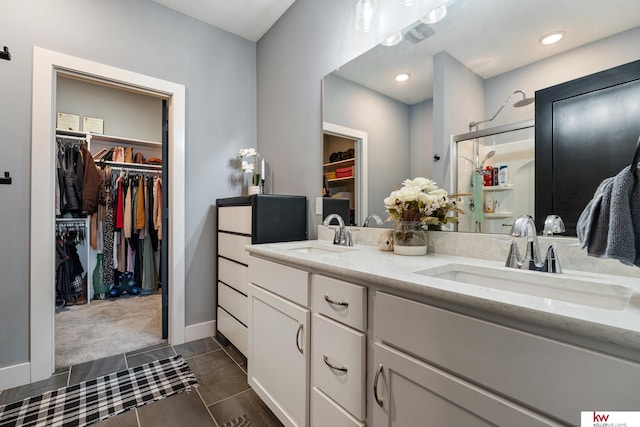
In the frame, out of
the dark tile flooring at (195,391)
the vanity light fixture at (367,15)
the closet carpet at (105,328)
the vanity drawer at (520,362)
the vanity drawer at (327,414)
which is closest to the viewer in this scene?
the vanity drawer at (520,362)

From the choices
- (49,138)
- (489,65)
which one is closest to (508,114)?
(489,65)

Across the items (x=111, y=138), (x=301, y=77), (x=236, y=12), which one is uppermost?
(x=236, y=12)

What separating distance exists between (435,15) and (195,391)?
239 cm

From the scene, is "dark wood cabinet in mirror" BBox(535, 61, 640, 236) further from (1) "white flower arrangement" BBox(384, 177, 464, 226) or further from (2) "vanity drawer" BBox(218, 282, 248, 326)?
(2) "vanity drawer" BBox(218, 282, 248, 326)

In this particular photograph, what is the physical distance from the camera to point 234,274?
212cm

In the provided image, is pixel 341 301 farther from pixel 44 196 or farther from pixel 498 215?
pixel 44 196

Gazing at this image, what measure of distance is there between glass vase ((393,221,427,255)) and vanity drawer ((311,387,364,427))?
67 centimetres

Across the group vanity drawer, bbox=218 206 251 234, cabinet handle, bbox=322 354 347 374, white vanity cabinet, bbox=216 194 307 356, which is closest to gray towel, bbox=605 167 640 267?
cabinet handle, bbox=322 354 347 374

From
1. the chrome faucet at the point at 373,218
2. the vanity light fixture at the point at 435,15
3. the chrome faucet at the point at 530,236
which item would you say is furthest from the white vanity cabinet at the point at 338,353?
the vanity light fixture at the point at 435,15

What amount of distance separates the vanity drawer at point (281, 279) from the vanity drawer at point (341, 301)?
2.5 inches

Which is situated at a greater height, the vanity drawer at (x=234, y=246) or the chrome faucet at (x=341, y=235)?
the chrome faucet at (x=341, y=235)

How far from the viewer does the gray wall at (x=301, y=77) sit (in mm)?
1812

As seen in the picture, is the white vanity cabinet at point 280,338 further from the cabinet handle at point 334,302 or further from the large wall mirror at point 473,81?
the large wall mirror at point 473,81

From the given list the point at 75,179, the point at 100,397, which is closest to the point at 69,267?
the point at 75,179
